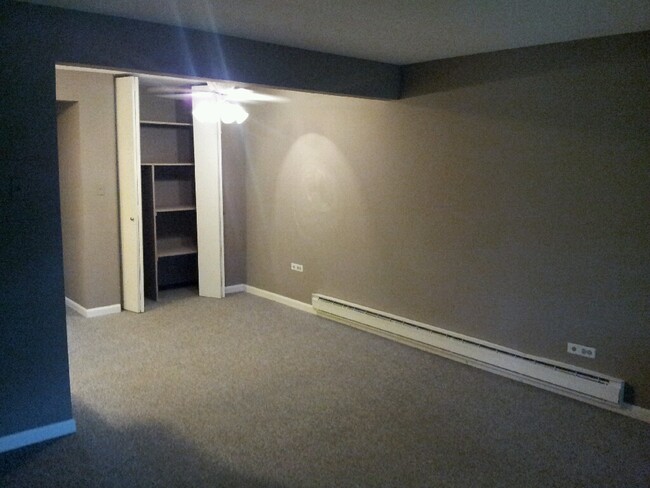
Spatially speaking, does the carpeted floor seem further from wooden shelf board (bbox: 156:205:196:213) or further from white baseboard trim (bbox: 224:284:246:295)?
wooden shelf board (bbox: 156:205:196:213)

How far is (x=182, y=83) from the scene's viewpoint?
240 inches

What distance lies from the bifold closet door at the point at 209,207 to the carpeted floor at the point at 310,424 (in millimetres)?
1434

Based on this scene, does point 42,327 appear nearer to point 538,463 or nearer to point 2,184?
point 2,184

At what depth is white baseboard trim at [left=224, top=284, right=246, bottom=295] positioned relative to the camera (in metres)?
6.44

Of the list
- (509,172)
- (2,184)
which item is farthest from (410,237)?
(2,184)

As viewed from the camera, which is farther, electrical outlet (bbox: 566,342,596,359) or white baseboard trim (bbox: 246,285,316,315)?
white baseboard trim (bbox: 246,285,316,315)

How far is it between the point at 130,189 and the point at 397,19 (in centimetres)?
344

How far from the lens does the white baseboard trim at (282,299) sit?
19.0 feet

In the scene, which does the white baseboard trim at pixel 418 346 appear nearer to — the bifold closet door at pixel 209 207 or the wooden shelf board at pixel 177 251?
the bifold closet door at pixel 209 207

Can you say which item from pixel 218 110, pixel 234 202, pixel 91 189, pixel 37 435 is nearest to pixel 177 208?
pixel 234 202

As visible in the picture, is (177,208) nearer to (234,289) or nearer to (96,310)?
(234,289)

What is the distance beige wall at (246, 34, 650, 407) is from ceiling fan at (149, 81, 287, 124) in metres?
0.47

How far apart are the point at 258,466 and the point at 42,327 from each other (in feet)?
4.68

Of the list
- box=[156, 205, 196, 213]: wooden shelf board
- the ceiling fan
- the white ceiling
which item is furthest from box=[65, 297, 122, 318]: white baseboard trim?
the white ceiling
